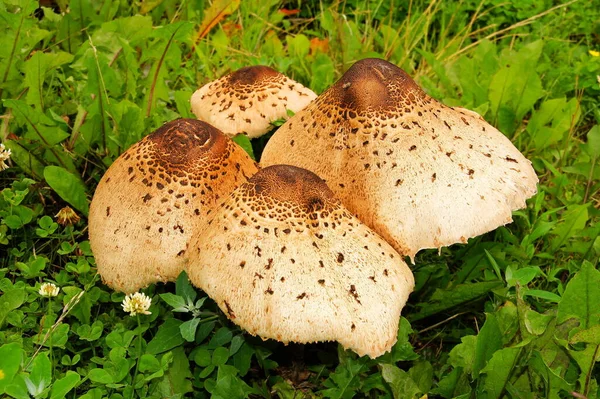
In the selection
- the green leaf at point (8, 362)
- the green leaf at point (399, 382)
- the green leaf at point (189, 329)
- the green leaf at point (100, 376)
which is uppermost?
the green leaf at point (8, 362)

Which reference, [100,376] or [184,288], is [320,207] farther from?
[100,376]

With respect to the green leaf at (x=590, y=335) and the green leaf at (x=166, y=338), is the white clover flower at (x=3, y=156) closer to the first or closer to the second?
the green leaf at (x=166, y=338)

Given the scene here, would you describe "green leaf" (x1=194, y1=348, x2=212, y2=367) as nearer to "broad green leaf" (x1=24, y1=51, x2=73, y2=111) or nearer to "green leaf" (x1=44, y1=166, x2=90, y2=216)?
"green leaf" (x1=44, y1=166, x2=90, y2=216)

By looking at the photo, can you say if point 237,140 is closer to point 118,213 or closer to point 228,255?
point 118,213

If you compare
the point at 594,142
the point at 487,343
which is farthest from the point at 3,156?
the point at 594,142

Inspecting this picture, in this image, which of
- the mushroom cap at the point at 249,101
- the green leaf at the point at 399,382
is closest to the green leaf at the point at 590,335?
the green leaf at the point at 399,382

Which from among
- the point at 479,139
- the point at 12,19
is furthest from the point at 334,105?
the point at 12,19
